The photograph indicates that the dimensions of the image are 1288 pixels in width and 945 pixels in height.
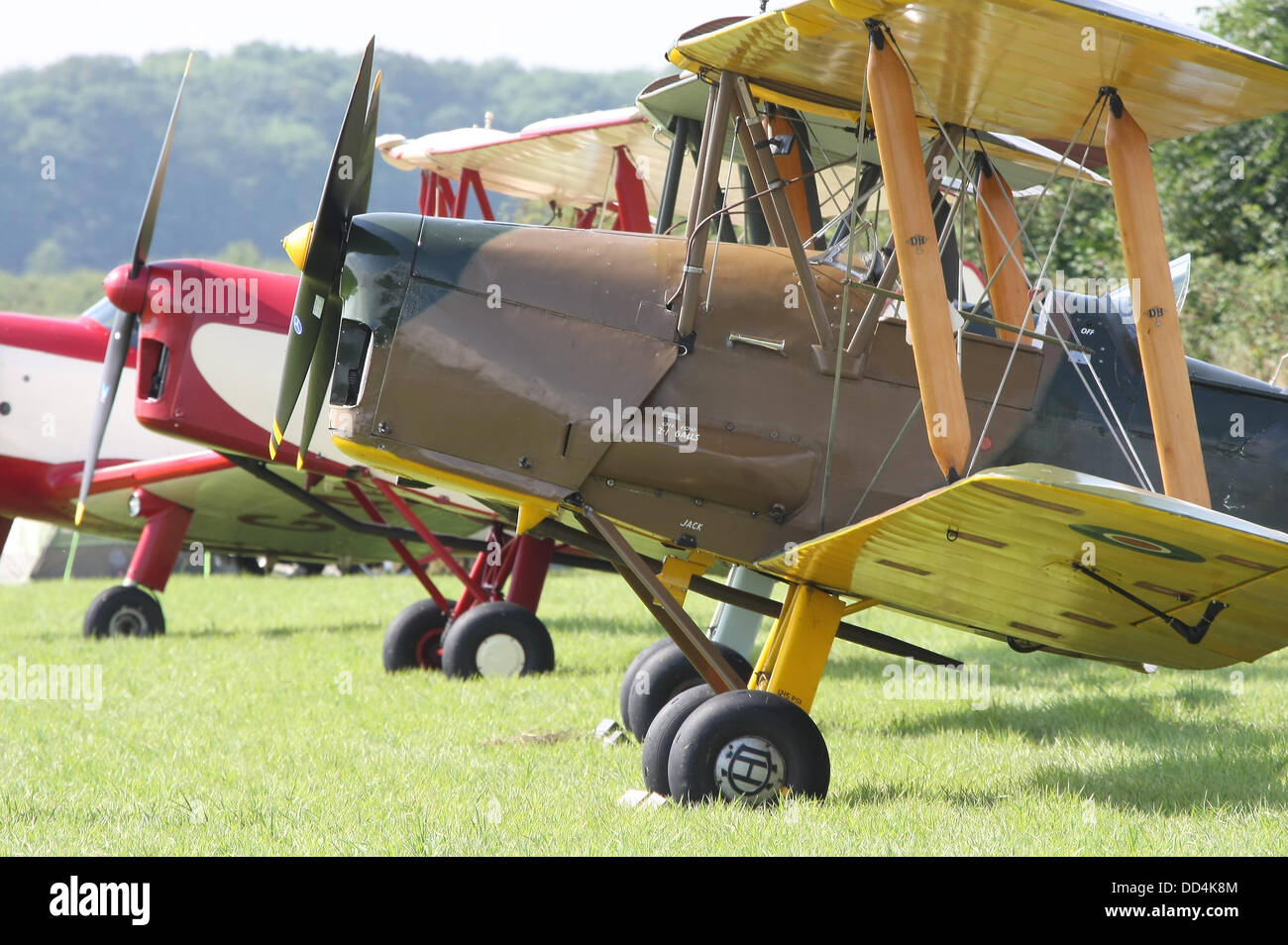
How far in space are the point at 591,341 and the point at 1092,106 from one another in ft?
6.65

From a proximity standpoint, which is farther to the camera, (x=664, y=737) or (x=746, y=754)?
(x=664, y=737)

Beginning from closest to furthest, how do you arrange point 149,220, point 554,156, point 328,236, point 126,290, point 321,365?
point 328,236
point 321,365
point 126,290
point 149,220
point 554,156

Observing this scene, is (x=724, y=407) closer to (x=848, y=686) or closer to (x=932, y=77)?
(x=932, y=77)

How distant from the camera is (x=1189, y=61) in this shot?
4434mm

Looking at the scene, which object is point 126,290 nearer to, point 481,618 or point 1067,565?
point 481,618

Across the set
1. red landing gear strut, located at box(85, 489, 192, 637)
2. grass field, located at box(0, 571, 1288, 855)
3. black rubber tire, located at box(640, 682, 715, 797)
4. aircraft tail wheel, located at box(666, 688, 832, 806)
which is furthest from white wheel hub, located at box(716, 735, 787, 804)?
red landing gear strut, located at box(85, 489, 192, 637)

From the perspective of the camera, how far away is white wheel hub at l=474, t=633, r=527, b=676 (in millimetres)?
8406

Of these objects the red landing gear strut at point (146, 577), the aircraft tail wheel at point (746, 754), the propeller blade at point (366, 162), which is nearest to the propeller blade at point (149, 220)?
the red landing gear strut at point (146, 577)

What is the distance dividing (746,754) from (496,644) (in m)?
4.15

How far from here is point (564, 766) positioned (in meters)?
5.63

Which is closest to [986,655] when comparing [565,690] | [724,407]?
[565,690]

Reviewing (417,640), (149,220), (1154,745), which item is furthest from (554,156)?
(1154,745)

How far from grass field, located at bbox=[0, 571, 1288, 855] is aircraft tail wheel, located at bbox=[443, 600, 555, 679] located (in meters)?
0.19

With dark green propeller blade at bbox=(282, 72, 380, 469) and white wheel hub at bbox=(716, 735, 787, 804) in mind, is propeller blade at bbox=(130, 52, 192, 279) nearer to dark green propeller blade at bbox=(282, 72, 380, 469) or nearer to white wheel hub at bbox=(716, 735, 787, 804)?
dark green propeller blade at bbox=(282, 72, 380, 469)
